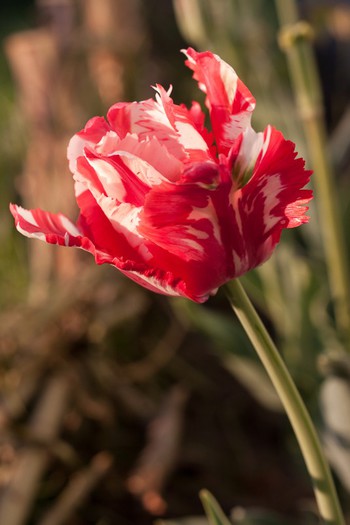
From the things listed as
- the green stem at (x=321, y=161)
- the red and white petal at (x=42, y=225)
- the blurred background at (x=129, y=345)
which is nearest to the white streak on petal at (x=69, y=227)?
the red and white petal at (x=42, y=225)

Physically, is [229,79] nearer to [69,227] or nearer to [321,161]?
[69,227]

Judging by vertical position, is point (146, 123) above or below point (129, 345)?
above

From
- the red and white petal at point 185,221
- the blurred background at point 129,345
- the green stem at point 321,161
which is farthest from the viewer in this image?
the blurred background at point 129,345

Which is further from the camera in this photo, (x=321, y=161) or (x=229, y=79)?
(x=321, y=161)

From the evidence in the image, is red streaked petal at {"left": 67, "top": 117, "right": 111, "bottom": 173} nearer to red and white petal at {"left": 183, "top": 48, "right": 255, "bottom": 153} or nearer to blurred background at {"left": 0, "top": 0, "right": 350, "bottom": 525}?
red and white petal at {"left": 183, "top": 48, "right": 255, "bottom": 153}

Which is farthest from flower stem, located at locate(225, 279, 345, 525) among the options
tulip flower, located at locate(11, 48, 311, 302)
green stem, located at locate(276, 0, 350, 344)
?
green stem, located at locate(276, 0, 350, 344)

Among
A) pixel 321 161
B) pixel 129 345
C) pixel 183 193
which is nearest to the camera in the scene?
pixel 183 193

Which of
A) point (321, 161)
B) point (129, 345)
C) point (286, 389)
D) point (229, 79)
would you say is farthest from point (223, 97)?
point (129, 345)

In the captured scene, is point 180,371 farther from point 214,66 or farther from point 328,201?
point 214,66

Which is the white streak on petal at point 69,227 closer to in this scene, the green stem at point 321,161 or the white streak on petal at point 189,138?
the white streak on petal at point 189,138
